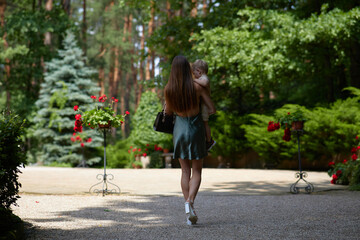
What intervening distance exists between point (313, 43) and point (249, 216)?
9.45m

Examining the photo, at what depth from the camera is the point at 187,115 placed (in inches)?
171

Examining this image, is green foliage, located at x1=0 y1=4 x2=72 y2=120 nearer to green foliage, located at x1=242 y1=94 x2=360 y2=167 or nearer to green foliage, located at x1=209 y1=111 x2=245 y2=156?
green foliage, located at x1=209 y1=111 x2=245 y2=156

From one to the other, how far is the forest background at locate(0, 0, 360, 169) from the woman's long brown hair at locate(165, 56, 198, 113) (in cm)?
701

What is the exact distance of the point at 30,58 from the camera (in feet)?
65.9

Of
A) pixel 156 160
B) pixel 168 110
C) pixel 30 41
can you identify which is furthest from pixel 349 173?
pixel 30 41

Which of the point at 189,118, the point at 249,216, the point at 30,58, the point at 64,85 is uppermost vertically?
the point at 30,58

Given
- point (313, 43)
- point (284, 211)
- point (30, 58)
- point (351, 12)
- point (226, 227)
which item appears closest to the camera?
point (226, 227)

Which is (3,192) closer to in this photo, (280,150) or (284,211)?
(284,211)

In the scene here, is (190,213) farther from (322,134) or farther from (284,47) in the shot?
(284,47)

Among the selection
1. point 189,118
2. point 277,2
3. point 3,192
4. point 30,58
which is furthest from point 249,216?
point 30,58

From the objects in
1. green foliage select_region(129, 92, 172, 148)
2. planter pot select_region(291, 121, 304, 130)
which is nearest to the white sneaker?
planter pot select_region(291, 121, 304, 130)

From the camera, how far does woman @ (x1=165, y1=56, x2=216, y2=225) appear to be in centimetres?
426

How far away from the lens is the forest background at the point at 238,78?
12102 mm

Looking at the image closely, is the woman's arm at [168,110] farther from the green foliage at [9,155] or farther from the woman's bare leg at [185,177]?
the green foliage at [9,155]
